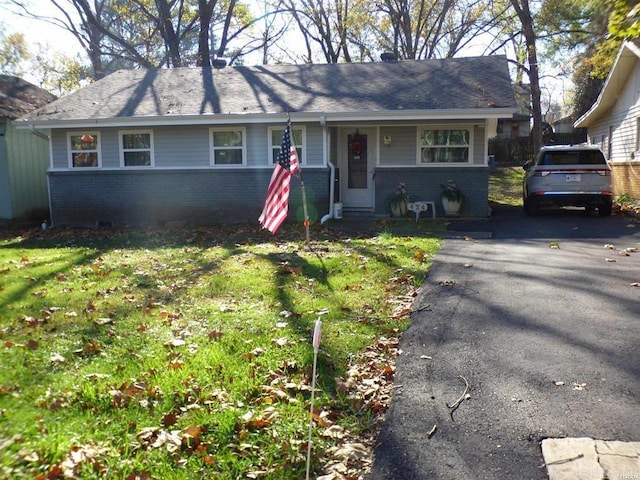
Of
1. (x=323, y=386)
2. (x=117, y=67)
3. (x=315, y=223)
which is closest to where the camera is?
(x=323, y=386)

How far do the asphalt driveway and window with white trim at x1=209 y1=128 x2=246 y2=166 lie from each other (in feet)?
28.7

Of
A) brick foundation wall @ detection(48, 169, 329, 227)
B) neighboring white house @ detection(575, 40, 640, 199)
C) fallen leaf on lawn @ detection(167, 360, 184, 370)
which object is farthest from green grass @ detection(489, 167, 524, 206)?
fallen leaf on lawn @ detection(167, 360, 184, 370)

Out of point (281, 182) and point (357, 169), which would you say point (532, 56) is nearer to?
point (357, 169)

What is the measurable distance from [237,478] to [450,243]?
8.55 meters

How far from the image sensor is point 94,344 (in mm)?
5473

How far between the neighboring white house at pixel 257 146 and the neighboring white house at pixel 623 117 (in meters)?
4.58

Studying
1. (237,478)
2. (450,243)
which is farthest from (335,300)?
(450,243)

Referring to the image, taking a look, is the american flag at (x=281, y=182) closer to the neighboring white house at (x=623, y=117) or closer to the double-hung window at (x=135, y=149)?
the double-hung window at (x=135, y=149)

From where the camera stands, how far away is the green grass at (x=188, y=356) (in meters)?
3.56

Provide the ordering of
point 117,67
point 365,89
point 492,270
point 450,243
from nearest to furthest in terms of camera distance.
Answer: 1. point 492,270
2. point 450,243
3. point 365,89
4. point 117,67

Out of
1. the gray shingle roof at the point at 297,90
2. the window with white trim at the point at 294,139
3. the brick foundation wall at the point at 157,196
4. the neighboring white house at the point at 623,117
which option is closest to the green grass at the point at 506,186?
the neighboring white house at the point at 623,117

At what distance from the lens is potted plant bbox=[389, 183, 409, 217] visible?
50.4ft

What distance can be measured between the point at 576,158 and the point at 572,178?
1.82 ft

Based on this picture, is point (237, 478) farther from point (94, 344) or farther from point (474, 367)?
point (94, 344)
